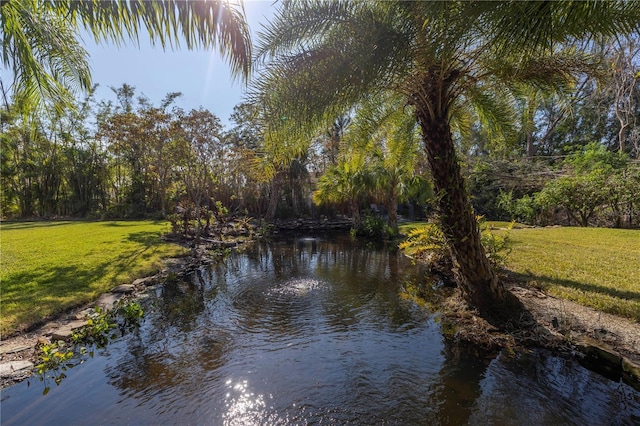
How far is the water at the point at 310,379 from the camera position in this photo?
3.31m

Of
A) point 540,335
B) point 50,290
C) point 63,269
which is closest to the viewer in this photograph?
point 540,335

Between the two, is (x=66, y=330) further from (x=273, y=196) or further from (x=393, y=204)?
(x=273, y=196)

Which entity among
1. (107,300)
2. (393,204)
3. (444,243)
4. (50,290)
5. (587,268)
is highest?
(393,204)

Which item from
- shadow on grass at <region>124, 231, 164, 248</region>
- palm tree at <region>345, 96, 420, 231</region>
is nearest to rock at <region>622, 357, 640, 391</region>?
palm tree at <region>345, 96, 420, 231</region>

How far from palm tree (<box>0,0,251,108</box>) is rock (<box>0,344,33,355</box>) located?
346 cm

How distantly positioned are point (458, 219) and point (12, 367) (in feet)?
22.8

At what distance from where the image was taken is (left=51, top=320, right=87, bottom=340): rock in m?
4.77

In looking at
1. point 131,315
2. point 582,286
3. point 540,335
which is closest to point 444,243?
point 582,286

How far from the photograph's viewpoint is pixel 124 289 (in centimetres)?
704

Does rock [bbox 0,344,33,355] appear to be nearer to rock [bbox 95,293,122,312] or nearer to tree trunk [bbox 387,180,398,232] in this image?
rock [bbox 95,293,122,312]

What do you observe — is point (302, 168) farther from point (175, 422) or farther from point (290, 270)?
point (175, 422)

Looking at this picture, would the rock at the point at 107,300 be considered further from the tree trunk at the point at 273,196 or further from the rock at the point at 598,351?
the tree trunk at the point at 273,196

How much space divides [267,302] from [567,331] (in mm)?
5526

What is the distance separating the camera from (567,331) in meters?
4.43
